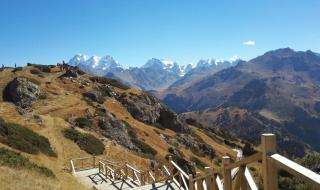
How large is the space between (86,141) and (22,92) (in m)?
23.8

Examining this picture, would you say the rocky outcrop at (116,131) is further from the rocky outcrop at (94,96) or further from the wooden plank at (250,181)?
the wooden plank at (250,181)

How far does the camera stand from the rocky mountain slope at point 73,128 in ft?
90.5

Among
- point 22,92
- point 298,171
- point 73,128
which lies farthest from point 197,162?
point 298,171

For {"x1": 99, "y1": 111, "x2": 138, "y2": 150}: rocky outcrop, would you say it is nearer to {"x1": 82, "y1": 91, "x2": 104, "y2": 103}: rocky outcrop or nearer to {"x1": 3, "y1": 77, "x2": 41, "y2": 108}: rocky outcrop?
{"x1": 3, "y1": 77, "x2": 41, "y2": 108}: rocky outcrop

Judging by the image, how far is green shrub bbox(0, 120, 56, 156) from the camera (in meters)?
31.3

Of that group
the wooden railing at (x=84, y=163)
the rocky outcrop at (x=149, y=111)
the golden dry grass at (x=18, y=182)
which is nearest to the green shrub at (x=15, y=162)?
the golden dry grass at (x=18, y=182)

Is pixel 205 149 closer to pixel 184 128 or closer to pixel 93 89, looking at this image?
pixel 184 128

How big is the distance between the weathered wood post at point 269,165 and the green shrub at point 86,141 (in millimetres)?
35069

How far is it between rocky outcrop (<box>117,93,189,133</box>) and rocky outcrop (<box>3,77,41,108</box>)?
60.4ft

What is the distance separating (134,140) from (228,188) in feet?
154

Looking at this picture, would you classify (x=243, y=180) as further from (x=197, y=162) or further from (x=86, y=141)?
(x=197, y=162)

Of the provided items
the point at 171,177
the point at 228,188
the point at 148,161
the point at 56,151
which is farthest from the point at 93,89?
the point at 228,188

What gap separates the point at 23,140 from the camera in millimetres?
32812

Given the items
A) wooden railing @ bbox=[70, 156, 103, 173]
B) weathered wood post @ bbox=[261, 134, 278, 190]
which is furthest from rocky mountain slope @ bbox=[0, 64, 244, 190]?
weathered wood post @ bbox=[261, 134, 278, 190]
